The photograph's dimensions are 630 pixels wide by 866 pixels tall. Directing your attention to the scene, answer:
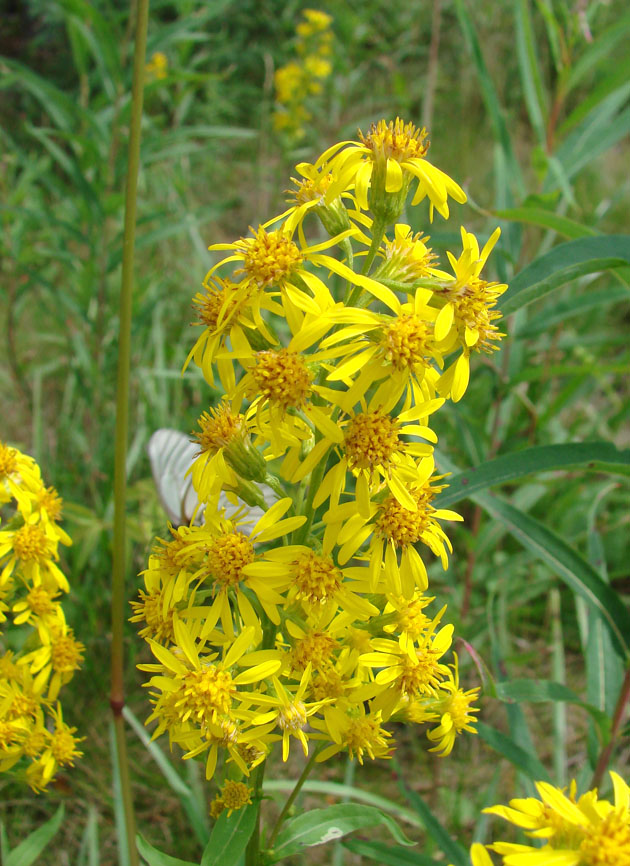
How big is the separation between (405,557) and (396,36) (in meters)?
8.70

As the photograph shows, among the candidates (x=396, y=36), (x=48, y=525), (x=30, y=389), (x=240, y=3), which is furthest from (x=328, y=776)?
(x=240, y=3)

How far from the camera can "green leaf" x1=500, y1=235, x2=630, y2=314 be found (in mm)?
1693

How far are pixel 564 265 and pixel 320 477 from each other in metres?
0.86

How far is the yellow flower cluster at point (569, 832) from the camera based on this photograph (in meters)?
1.04

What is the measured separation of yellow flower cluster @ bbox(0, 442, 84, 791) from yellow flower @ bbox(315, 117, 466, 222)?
110 centimetres

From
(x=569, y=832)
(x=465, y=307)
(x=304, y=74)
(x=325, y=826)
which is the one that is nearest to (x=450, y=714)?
(x=325, y=826)

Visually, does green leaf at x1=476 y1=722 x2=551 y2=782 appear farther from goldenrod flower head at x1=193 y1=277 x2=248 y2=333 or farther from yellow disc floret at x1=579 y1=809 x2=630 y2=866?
goldenrod flower head at x1=193 y1=277 x2=248 y2=333

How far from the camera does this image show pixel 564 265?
1.75 m

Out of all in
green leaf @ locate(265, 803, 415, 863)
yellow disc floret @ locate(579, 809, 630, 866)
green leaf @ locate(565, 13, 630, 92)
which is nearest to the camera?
yellow disc floret @ locate(579, 809, 630, 866)

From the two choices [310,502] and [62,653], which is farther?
[62,653]

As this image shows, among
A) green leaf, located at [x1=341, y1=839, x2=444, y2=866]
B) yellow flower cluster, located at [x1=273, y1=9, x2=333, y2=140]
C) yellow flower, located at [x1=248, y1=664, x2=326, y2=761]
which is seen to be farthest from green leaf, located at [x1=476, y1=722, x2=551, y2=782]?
yellow flower cluster, located at [x1=273, y1=9, x2=333, y2=140]

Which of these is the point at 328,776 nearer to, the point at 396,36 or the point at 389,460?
the point at 389,460

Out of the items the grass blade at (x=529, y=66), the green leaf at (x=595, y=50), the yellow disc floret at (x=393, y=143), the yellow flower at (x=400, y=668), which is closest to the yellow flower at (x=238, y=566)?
the yellow flower at (x=400, y=668)

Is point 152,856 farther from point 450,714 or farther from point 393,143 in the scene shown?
point 393,143
